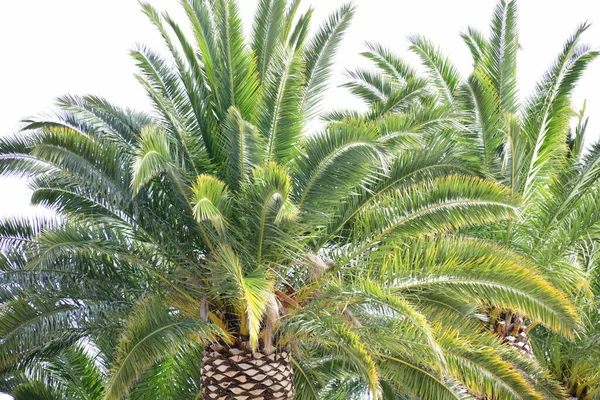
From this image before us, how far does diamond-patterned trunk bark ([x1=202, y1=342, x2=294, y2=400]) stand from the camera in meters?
11.6

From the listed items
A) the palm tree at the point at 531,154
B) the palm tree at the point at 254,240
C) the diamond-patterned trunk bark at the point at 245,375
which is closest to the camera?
the palm tree at the point at 254,240

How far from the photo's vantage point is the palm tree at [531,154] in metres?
14.1

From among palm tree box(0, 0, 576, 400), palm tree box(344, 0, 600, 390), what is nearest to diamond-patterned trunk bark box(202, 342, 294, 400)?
palm tree box(0, 0, 576, 400)

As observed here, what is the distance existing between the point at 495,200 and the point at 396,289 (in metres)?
1.60

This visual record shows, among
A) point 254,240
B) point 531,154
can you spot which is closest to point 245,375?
point 254,240

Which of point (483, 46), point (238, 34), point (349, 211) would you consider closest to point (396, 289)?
point (349, 211)

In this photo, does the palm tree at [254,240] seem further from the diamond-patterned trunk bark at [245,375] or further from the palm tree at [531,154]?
the palm tree at [531,154]

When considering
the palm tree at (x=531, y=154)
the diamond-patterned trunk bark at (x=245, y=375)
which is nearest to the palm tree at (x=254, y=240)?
the diamond-patterned trunk bark at (x=245, y=375)

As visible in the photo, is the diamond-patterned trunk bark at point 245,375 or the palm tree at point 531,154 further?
the palm tree at point 531,154

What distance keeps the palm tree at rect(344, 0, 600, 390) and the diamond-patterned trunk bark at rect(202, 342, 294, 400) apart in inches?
169

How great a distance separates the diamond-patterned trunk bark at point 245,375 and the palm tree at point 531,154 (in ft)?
14.1

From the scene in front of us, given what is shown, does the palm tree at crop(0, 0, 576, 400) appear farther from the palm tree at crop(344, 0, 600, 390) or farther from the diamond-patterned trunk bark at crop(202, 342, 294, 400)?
the palm tree at crop(344, 0, 600, 390)

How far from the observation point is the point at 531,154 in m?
14.1

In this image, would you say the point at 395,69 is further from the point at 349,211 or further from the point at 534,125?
the point at 349,211
